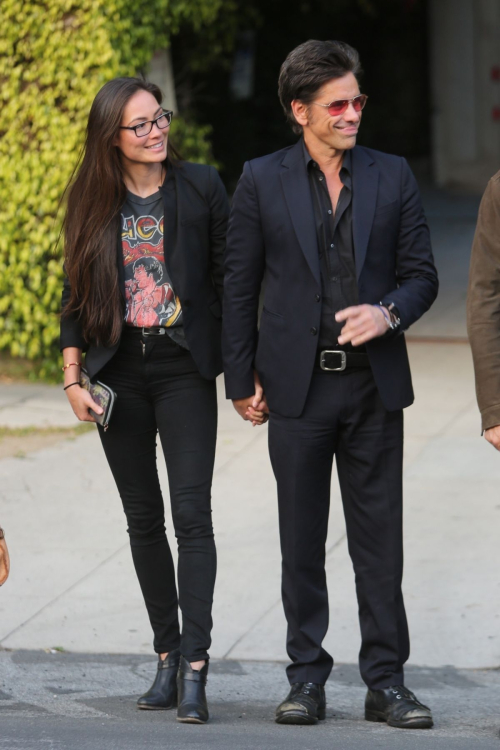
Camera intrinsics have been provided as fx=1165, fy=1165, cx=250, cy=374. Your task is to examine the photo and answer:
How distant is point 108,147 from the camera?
3.78m

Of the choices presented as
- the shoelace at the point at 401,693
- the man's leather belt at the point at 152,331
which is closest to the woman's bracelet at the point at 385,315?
the man's leather belt at the point at 152,331

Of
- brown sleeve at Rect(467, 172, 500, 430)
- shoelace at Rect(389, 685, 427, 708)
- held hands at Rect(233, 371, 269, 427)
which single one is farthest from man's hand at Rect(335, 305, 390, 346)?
shoelace at Rect(389, 685, 427, 708)

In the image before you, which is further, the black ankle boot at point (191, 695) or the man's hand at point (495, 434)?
the black ankle boot at point (191, 695)

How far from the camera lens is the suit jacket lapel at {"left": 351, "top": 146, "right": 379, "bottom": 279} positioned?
3566mm

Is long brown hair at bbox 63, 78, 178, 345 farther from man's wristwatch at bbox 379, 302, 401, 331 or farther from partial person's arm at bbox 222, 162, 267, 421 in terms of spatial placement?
man's wristwatch at bbox 379, 302, 401, 331

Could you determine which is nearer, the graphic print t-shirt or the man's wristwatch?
the man's wristwatch

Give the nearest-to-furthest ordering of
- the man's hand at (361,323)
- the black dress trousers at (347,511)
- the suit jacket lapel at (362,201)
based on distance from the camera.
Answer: the man's hand at (361,323)
the suit jacket lapel at (362,201)
the black dress trousers at (347,511)

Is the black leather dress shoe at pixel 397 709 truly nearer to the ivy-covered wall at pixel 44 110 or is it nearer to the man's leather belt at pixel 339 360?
the man's leather belt at pixel 339 360

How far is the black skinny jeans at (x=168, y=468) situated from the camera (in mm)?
3758

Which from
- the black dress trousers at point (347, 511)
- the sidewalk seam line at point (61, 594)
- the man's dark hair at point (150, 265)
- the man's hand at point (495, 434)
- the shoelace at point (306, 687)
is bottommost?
the sidewalk seam line at point (61, 594)

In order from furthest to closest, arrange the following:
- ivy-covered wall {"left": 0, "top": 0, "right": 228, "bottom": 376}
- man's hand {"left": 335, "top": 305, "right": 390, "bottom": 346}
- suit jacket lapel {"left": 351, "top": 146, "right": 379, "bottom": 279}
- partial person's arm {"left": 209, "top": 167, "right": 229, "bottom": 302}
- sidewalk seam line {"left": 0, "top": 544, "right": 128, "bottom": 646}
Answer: ivy-covered wall {"left": 0, "top": 0, "right": 228, "bottom": 376} < sidewalk seam line {"left": 0, "top": 544, "right": 128, "bottom": 646} < partial person's arm {"left": 209, "top": 167, "right": 229, "bottom": 302} < suit jacket lapel {"left": 351, "top": 146, "right": 379, "bottom": 279} < man's hand {"left": 335, "top": 305, "right": 390, "bottom": 346}

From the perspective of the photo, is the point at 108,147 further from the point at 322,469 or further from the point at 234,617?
the point at 234,617

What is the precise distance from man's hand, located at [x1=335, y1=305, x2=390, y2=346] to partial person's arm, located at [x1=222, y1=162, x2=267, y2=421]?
0.36m

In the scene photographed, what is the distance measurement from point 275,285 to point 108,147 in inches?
28.0
